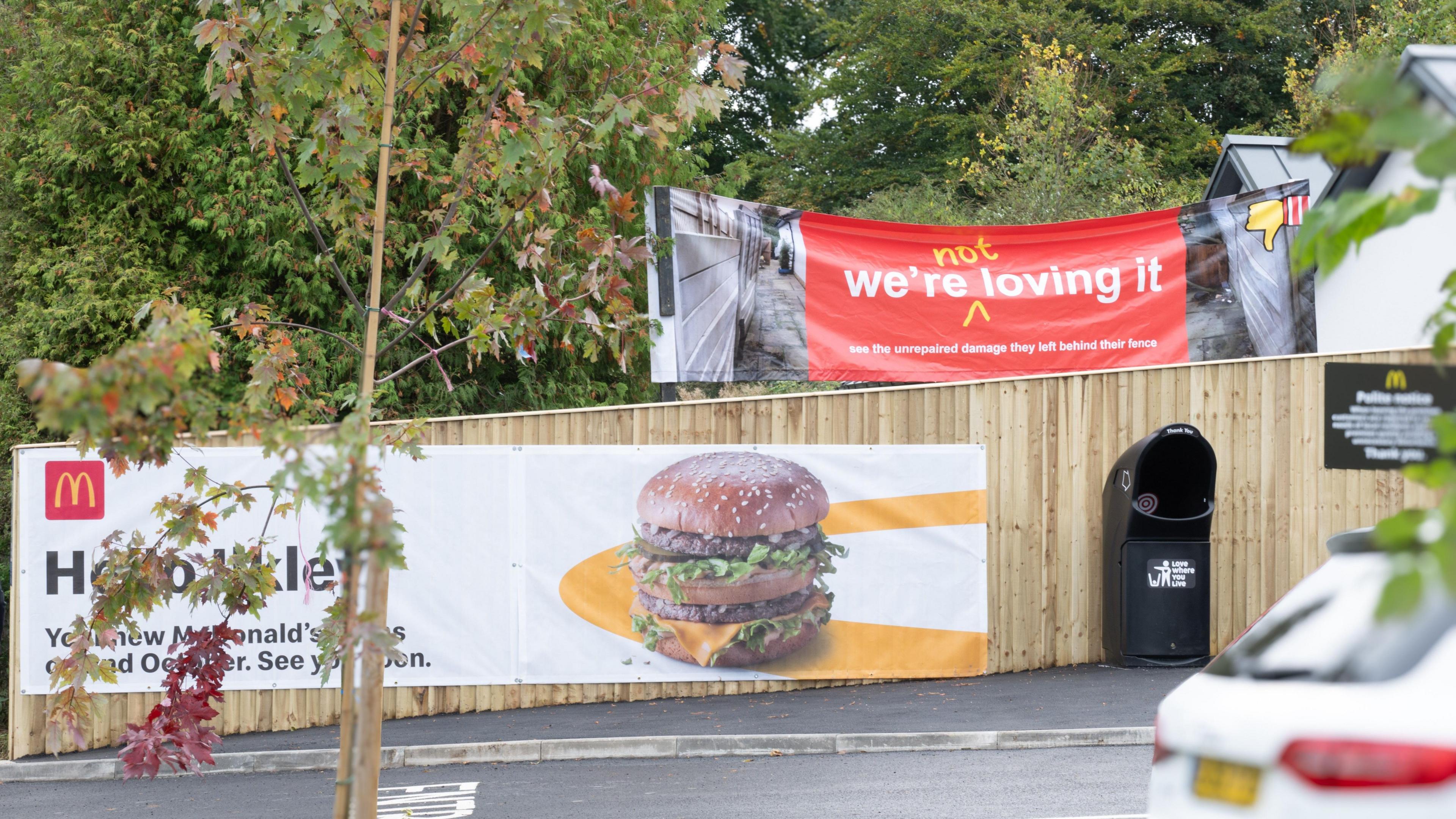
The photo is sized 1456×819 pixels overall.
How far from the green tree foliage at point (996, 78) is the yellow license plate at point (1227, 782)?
84.2 feet

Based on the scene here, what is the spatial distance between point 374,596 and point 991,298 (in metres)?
8.09

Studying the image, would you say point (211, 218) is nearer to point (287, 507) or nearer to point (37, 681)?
point (37, 681)

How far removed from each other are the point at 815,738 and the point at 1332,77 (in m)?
6.42

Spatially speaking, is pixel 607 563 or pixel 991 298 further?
pixel 991 298

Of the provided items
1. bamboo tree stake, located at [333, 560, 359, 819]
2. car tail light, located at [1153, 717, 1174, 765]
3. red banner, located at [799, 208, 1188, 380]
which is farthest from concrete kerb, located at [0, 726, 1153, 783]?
car tail light, located at [1153, 717, 1174, 765]

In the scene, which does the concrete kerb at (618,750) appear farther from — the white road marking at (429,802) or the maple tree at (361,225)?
the maple tree at (361,225)

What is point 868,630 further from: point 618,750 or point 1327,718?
point 1327,718

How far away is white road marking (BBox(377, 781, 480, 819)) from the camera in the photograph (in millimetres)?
6398

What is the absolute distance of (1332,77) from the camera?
1.87 meters

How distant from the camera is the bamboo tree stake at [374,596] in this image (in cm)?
353

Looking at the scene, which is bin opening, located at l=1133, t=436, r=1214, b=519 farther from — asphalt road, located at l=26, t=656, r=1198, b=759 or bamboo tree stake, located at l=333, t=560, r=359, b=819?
bamboo tree stake, located at l=333, t=560, r=359, b=819

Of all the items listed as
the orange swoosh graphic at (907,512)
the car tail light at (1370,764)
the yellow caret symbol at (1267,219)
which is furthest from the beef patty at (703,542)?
the car tail light at (1370,764)

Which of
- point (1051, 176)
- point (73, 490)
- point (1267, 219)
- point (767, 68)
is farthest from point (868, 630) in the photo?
point (767, 68)

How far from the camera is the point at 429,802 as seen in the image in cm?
673
